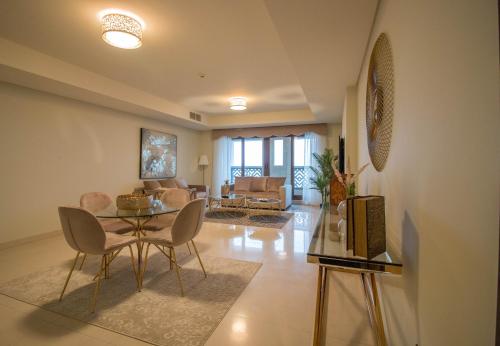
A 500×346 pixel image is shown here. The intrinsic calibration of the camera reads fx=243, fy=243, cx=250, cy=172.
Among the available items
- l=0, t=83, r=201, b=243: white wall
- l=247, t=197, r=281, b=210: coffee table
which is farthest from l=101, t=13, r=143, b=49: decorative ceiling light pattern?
l=247, t=197, r=281, b=210: coffee table

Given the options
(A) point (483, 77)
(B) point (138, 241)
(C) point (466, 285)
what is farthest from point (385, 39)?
(B) point (138, 241)

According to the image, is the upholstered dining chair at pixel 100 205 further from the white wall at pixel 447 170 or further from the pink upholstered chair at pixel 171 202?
the white wall at pixel 447 170

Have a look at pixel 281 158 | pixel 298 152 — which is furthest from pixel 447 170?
pixel 281 158

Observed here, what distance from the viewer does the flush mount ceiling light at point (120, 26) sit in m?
2.40

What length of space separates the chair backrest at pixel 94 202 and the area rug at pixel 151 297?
2.15ft

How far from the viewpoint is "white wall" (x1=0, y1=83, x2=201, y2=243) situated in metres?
3.53

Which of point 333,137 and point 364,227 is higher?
point 333,137

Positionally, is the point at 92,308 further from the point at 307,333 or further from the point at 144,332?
the point at 307,333

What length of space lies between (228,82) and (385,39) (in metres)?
3.24

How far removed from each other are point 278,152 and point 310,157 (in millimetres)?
1064

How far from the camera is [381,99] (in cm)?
157

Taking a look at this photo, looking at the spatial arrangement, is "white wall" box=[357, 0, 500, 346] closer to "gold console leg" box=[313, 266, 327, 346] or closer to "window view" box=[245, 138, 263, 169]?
"gold console leg" box=[313, 266, 327, 346]

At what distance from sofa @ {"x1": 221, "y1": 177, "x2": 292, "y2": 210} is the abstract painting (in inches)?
64.1

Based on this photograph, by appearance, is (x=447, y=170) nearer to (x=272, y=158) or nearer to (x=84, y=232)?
(x=84, y=232)
